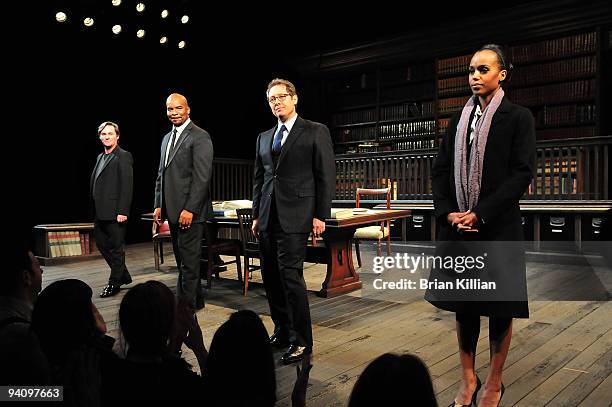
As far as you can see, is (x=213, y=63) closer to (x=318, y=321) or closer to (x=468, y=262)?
(x=318, y=321)

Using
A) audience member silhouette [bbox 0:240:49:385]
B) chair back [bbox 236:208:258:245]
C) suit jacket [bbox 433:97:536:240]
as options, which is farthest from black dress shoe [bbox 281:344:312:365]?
chair back [bbox 236:208:258:245]

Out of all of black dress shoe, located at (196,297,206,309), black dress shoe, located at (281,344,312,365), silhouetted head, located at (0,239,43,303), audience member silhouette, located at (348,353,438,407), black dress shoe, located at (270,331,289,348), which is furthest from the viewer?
black dress shoe, located at (196,297,206,309)

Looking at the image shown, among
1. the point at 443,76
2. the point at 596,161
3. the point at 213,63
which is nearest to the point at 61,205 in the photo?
the point at 213,63

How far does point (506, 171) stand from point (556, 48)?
632cm

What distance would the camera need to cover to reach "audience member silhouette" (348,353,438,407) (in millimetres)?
773

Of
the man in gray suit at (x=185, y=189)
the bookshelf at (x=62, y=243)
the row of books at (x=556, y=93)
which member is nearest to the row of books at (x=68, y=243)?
the bookshelf at (x=62, y=243)

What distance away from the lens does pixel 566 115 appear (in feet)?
23.3

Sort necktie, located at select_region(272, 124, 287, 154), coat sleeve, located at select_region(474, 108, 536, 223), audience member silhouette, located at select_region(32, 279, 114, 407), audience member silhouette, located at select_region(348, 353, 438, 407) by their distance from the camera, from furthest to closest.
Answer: necktie, located at select_region(272, 124, 287, 154)
coat sleeve, located at select_region(474, 108, 536, 223)
audience member silhouette, located at select_region(32, 279, 114, 407)
audience member silhouette, located at select_region(348, 353, 438, 407)

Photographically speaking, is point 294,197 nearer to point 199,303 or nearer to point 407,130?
point 199,303

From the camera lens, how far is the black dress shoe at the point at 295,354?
98.4 inches

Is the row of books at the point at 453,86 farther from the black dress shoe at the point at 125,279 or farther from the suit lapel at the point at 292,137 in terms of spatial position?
the suit lapel at the point at 292,137

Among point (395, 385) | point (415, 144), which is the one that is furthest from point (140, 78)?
point (395, 385)

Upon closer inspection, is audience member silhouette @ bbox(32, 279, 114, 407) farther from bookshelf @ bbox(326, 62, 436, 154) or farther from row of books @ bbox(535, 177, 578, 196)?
bookshelf @ bbox(326, 62, 436, 154)

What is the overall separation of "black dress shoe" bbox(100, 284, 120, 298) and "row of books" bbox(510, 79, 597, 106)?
244 inches
